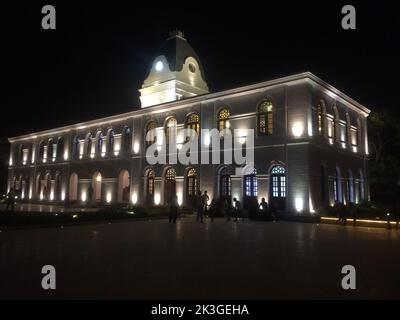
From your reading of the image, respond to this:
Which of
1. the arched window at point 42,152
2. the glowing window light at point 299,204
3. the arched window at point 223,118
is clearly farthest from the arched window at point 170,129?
the arched window at point 42,152

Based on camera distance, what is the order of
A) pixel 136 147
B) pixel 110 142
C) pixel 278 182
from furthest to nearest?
pixel 110 142, pixel 136 147, pixel 278 182

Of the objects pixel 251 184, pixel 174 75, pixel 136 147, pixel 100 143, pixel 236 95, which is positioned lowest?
pixel 251 184

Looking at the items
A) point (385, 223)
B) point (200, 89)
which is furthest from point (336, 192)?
point (200, 89)

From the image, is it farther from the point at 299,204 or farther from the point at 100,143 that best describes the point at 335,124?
the point at 100,143

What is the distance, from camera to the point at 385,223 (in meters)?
17.4

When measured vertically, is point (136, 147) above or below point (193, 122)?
below

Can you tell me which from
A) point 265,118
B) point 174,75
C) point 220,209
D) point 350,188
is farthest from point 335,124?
point 174,75

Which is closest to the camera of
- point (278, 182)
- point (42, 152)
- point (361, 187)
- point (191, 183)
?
point (278, 182)

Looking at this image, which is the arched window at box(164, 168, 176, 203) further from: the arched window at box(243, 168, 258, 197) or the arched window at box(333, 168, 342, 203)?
the arched window at box(333, 168, 342, 203)

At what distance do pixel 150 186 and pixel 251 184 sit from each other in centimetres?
1004

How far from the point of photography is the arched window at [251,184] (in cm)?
2327

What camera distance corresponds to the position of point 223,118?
25.5 metres

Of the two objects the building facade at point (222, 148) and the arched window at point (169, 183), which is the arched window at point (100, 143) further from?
the arched window at point (169, 183)

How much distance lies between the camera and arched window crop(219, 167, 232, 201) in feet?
80.6
